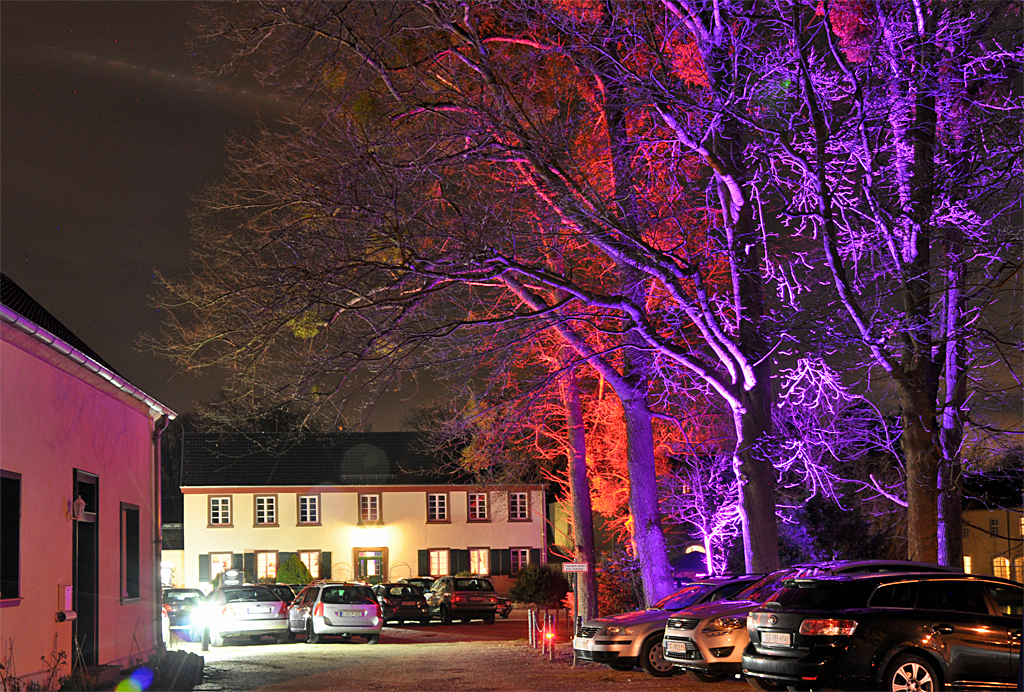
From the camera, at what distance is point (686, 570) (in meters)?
35.9

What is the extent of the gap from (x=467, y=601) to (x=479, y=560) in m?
16.8

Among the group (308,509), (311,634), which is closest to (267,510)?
(308,509)

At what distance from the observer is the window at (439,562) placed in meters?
53.4

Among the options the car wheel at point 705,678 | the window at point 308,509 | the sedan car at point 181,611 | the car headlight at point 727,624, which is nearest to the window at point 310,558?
the window at point 308,509

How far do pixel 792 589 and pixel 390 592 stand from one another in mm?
27201

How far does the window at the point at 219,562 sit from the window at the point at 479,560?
12.0 m

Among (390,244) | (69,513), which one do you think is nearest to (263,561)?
(69,513)

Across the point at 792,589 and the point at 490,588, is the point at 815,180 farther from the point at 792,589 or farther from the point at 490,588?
the point at 490,588

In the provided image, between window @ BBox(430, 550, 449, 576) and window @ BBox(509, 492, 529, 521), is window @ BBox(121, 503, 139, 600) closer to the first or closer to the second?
window @ BBox(430, 550, 449, 576)

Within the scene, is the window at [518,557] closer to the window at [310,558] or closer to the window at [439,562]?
the window at [439,562]

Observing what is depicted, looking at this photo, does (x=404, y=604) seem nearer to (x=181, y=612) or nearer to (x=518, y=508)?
(x=181, y=612)

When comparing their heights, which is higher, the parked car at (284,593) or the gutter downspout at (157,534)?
the gutter downspout at (157,534)

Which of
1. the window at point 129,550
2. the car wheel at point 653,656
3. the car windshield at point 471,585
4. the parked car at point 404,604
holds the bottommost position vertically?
the parked car at point 404,604

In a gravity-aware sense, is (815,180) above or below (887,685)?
above
